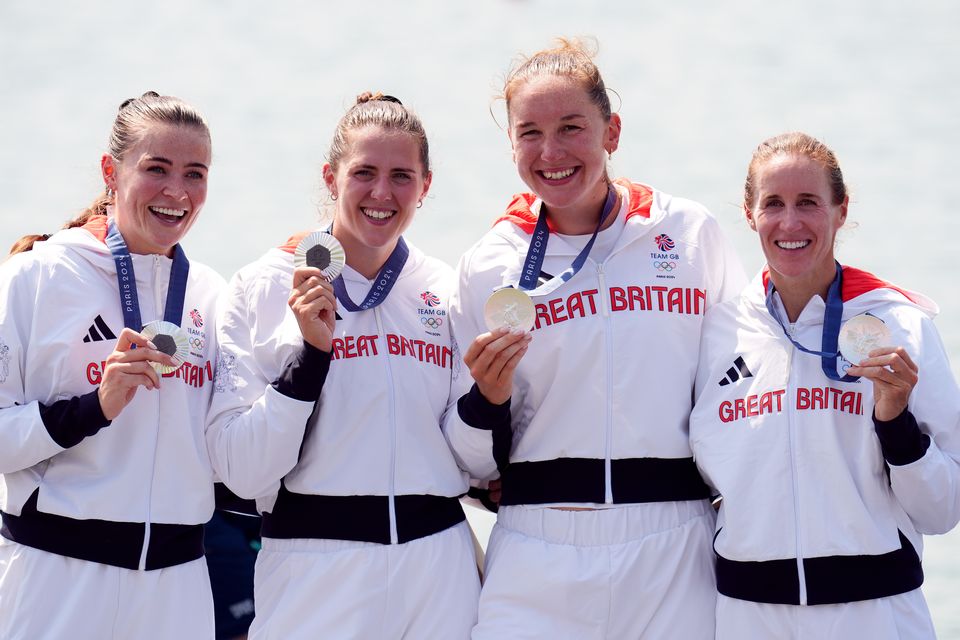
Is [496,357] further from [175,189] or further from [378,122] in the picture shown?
[175,189]

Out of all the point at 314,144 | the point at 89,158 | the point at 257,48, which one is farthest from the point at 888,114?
the point at 89,158

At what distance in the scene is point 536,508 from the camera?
11.6 ft

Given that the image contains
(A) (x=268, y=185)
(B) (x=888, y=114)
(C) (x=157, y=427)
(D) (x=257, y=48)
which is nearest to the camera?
(C) (x=157, y=427)

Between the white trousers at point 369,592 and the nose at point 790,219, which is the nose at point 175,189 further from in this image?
the nose at point 790,219

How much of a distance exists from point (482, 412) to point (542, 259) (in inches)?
19.8

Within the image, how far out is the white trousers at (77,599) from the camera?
3303mm

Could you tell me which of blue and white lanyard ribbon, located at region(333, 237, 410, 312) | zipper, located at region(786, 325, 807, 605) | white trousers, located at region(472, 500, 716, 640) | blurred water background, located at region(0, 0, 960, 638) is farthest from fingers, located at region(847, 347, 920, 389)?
blurred water background, located at region(0, 0, 960, 638)

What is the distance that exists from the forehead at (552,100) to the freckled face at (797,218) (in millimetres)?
561

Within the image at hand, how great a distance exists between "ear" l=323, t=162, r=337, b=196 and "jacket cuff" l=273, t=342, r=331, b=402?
600 millimetres

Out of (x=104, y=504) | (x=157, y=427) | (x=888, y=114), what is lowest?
(x=104, y=504)

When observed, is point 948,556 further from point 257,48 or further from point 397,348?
point 257,48

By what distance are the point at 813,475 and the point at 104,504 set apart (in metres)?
1.92

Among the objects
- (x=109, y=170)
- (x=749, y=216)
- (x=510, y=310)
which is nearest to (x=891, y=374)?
(x=749, y=216)

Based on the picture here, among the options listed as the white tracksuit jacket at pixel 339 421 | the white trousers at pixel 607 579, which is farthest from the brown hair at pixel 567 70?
the white trousers at pixel 607 579
